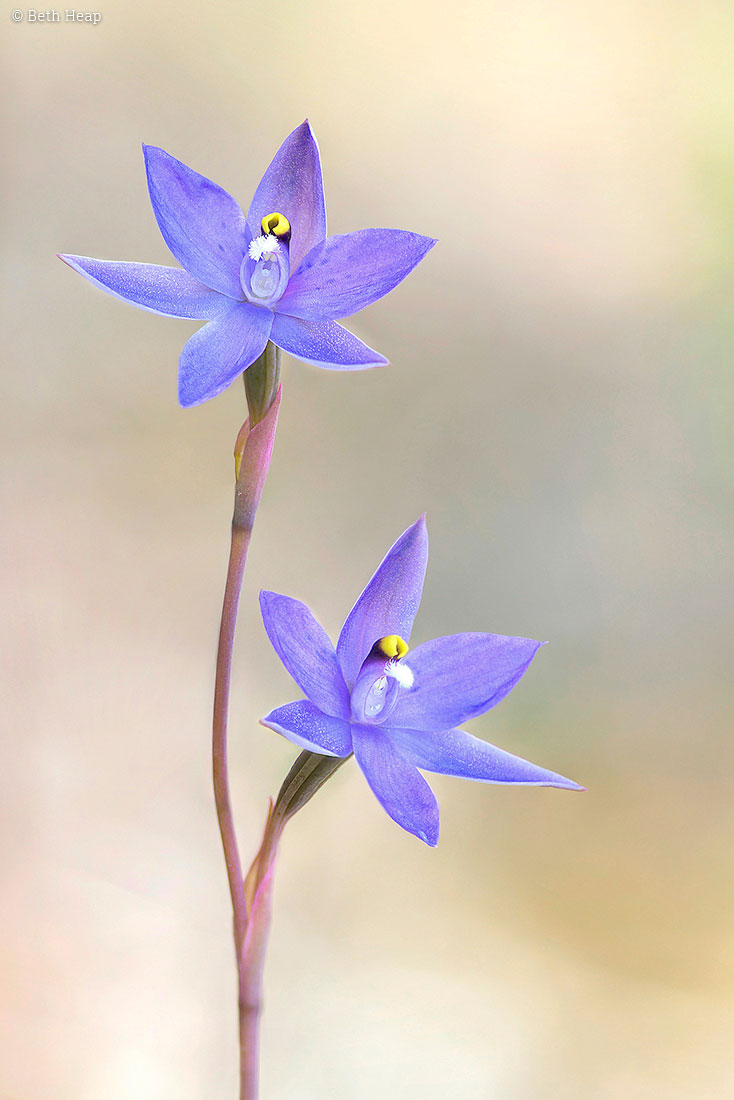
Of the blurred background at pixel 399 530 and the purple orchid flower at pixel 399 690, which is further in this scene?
the blurred background at pixel 399 530

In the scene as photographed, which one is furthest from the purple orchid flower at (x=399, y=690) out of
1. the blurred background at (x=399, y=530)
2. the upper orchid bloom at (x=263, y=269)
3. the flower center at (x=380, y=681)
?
the blurred background at (x=399, y=530)

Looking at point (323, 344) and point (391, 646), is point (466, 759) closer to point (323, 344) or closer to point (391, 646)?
point (391, 646)

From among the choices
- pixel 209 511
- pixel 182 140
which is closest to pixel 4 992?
pixel 209 511

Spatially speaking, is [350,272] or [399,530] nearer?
[350,272]

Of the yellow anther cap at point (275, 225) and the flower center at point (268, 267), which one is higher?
the yellow anther cap at point (275, 225)

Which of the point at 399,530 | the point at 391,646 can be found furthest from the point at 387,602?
the point at 399,530

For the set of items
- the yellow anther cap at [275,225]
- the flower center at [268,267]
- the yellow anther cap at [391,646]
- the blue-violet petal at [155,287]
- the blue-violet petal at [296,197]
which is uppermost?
the blue-violet petal at [296,197]

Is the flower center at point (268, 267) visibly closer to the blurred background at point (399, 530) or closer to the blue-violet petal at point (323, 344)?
the blue-violet petal at point (323, 344)
